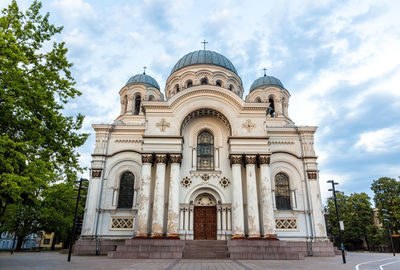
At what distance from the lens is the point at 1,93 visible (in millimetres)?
9461

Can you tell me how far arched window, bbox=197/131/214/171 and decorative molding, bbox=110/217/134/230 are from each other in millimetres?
6414

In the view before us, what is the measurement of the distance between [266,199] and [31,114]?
14729mm

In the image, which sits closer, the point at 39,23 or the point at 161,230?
the point at 39,23

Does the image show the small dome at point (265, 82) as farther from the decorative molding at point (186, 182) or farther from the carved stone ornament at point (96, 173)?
the carved stone ornament at point (96, 173)

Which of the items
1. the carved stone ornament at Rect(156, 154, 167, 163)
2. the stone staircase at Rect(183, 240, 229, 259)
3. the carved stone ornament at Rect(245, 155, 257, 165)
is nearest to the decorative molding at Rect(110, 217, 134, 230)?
A: the carved stone ornament at Rect(156, 154, 167, 163)

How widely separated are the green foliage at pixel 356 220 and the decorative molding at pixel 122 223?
30.9 meters

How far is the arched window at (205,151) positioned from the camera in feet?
68.2

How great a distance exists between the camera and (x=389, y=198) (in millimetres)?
32562

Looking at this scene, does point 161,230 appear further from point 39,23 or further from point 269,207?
point 39,23

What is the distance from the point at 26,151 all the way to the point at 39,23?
5.59 metres

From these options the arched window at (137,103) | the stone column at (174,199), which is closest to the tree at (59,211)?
the arched window at (137,103)

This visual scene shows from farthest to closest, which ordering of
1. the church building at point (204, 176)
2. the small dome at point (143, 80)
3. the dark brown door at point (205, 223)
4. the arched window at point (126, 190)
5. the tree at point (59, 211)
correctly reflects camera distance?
the small dome at point (143, 80), the tree at point (59, 211), the arched window at point (126, 190), the dark brown door at point (205, 223), the church building at point (204, 176)

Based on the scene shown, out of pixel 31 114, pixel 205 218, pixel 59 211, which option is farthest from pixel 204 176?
pixel 59 211

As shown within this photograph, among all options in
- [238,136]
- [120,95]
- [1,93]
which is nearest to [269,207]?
[238,136]
